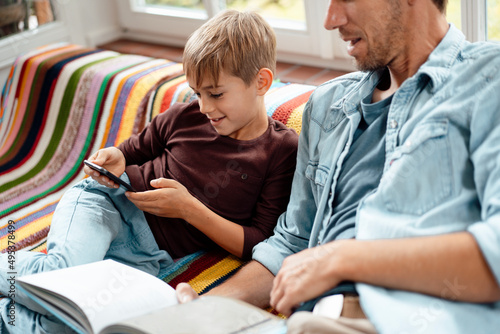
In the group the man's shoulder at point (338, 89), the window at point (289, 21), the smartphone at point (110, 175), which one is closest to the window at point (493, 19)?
the window at point (289, 21)

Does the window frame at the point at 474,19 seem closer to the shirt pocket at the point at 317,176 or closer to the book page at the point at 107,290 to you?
the shirt pocket at the point at 317,176

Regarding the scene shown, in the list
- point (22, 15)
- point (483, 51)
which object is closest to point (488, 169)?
point (483, 51)

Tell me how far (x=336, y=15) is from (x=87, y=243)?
0.79 meters

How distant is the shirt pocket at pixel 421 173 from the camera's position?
1.06 meters

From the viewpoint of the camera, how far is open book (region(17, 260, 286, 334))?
39.7 inches

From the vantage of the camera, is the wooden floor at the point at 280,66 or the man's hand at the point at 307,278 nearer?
the man's hand at the point at 307,278

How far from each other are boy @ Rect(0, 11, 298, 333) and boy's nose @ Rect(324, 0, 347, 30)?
30 cm

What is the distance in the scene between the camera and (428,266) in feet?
3.19

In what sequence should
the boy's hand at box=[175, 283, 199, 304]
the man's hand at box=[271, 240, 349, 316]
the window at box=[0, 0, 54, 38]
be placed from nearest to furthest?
the man's hand at box=[271, 240, 349, 316] → the boy's hand at box=[175, 283, 199, 304] → the window at box=[0, 0, 54, 38]

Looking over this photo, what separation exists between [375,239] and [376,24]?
17.1 inches

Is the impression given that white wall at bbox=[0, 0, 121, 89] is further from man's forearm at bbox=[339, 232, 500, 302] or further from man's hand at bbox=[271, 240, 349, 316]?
man's forearm at bbox=[339, 232, 500, 302]

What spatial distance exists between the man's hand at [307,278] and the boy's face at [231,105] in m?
0.49

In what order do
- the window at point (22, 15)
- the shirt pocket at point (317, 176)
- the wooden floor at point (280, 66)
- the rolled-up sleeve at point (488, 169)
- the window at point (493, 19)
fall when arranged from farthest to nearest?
the window at point (22, 15) → the wooden floor at point (280, 66) → the window at point (493, 19) → the shirt pocket at point (317, 176) → the rolled-up sleeve at point (488, 169)

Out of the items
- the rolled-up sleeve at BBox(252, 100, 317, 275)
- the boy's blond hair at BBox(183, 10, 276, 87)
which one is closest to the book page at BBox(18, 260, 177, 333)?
the rolled-up sleeve at BBox(252, 100, 317, 275)
